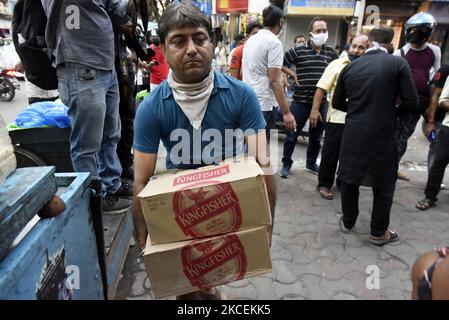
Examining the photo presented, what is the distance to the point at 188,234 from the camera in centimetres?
128

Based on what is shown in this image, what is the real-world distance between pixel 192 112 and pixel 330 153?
2.37 m

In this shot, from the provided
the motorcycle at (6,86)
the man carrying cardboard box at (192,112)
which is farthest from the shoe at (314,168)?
the motorcycle at (6,86)

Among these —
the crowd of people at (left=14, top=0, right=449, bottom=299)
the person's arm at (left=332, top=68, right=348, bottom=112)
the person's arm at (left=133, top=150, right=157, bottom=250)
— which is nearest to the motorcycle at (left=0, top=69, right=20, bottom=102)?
the crowd of people at (left=14, top=0, right=449, bottom=299)

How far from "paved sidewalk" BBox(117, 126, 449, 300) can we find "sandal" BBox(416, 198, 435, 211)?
0.05 meters

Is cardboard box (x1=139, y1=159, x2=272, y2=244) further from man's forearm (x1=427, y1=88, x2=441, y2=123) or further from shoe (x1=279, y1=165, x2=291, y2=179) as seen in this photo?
man's forearm (x1=427, y1=88, x2=441, y2=123)

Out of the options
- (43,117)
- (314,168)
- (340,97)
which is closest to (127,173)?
(43,117)

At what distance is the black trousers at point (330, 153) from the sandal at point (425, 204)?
35.4 inches

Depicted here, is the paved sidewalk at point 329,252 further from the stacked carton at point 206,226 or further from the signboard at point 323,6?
the signboard at point 323,6

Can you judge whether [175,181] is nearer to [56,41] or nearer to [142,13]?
[56,41]

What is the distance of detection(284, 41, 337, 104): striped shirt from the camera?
3736 millimetres

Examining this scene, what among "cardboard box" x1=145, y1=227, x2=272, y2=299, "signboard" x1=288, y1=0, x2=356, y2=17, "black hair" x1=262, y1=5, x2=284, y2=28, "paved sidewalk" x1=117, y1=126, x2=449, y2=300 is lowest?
"paved sidewalk" x1=117, y1=126, x2=449, y2=300

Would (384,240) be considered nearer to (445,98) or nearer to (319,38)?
(445,98)
